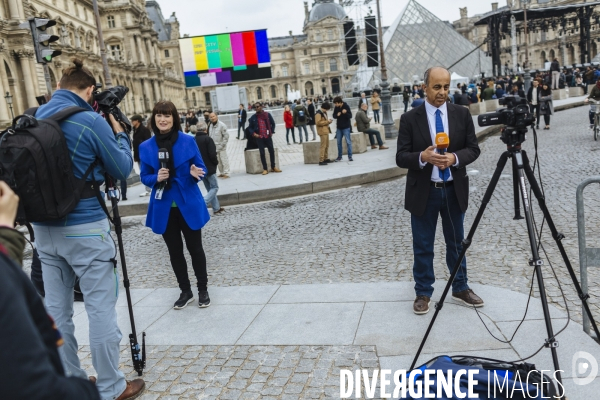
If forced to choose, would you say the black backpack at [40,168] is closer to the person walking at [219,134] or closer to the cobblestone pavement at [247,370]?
the cobblestone pavement at [247,370]

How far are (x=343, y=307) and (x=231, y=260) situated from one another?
2.15m

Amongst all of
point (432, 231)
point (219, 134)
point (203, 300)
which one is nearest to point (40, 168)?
point (203, 300)

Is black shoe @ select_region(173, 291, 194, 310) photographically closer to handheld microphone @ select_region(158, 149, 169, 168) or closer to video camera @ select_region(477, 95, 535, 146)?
handheld microphone @ select_region(158, 149, 169, 168)

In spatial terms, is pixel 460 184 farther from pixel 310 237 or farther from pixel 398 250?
pixel 310 237

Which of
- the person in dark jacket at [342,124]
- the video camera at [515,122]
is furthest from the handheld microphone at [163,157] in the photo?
the person in dark jacket at [342,124]

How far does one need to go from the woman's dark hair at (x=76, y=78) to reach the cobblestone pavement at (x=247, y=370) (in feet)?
5.95

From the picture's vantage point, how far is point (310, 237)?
6828 millimetres

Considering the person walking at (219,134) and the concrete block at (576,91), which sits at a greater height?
the person walking at (219,134)

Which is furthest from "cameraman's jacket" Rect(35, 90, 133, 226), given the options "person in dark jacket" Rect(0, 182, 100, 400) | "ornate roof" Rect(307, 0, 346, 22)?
"ornate roof" Rect(307, 0, 346, 22)

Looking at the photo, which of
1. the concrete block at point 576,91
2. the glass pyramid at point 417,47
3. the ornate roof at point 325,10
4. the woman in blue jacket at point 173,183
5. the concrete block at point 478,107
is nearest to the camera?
the woman in blue jacket at point 173,183

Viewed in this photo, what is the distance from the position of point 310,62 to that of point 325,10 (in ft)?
40.1

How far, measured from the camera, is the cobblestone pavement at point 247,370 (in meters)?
3.12

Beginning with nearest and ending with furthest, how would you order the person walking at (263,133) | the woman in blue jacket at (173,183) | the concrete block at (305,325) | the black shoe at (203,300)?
the concrete block at (305,325) → the woman in blue jacket at (173,183) → the black shoe at (203,300) → the person walking at (263,133)

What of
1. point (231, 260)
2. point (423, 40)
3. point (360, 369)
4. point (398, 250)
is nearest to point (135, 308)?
point (231, 260)
